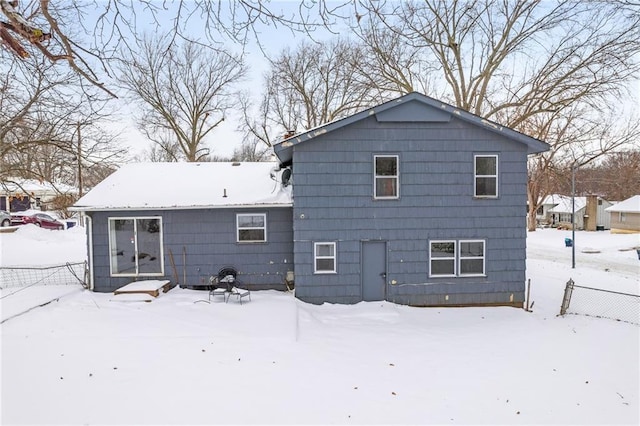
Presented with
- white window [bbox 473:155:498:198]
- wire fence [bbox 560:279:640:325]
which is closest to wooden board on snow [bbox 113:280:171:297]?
white window [bbox 473:155:498:198]

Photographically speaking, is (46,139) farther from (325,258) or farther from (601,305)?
(601,305)

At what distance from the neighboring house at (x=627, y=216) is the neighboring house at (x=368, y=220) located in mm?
29258

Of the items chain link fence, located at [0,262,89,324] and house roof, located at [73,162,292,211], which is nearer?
chain link fence, located at [0,262,89,324]

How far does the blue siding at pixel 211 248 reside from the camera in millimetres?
10672

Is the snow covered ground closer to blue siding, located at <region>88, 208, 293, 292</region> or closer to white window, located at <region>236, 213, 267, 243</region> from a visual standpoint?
blue siding, located at <region>88, 208, 293, 292</region>

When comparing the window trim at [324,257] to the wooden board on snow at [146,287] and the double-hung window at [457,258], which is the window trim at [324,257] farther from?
the wooden board on snow at [146,287]

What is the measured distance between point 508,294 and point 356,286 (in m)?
4.41

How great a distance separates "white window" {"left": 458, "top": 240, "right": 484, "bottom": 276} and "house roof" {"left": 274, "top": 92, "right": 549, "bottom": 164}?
3.12 m

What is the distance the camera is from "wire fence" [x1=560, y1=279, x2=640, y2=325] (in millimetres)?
9633

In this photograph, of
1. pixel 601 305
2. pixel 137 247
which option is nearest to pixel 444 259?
pixel 601 305

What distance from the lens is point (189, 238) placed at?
10773 mm

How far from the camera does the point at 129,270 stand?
1081 centimetres

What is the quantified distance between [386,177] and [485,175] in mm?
2808

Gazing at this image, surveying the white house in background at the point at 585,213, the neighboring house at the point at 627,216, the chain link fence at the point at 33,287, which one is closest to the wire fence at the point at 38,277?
the chain link fence at the point at 33,287
